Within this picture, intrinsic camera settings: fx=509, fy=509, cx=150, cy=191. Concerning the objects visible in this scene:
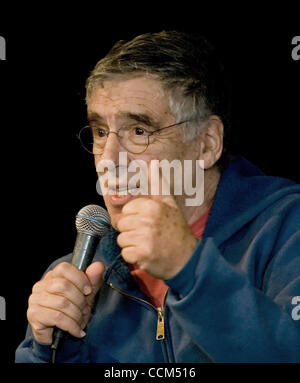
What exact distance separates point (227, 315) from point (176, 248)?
0.73 ft

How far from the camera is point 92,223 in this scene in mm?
1644

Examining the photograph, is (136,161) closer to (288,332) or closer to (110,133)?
(110,133)

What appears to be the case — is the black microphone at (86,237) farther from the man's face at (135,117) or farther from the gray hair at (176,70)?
the gray hair at (176,70)

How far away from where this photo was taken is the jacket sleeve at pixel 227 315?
1.34 metres

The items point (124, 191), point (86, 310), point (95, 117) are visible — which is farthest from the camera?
point (95, 117)

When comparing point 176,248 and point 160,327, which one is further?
point 160,327

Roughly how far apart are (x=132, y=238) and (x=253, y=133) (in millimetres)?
1163

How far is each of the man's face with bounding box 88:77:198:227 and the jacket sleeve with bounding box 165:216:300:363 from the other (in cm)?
53

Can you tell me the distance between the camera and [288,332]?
1.35 m

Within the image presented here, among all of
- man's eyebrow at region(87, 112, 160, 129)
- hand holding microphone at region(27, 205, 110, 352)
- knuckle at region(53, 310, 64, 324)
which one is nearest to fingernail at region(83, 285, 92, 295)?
hand holding microphone at region(27, 205, 110, 352)

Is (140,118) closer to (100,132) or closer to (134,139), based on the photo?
(134,139)

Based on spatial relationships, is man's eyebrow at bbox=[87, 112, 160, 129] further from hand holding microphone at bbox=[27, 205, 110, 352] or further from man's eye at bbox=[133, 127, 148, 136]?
hand holding microphone at bbox=[27, 205, 110, 352]

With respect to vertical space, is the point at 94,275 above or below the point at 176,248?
below

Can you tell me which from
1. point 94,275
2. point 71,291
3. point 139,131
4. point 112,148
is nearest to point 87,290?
point 71,291
